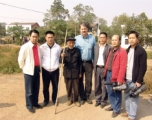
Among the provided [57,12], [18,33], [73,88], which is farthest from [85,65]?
[57,12]

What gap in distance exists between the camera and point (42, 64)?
4277 mm

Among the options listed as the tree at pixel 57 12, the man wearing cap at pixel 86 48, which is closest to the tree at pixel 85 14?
the tree at pixel 57 12

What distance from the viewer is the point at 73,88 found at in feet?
15.1

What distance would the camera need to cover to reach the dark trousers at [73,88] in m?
4.52

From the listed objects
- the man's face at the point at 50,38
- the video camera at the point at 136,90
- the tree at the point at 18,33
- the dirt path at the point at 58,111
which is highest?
the tree at the point at 18,33

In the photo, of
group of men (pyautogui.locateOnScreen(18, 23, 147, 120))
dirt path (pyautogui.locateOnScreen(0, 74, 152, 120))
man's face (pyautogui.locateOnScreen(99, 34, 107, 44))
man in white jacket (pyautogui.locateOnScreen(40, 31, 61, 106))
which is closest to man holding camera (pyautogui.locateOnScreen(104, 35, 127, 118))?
group of men (pyautogui.locateOnScreen(18, 23, 147, 120))

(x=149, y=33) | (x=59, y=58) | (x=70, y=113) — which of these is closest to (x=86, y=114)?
(x=70, y=113)

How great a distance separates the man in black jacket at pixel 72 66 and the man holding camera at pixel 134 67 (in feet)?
4.06

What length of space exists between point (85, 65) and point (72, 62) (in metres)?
0.36

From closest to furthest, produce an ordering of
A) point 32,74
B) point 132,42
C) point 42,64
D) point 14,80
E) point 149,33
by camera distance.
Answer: point 132,42 → point 32,74 → point 42,64 → point 14,80 → point 149,33

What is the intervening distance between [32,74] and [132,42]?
7.16 feet

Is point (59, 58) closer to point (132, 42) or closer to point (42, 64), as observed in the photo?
point (42, 64)

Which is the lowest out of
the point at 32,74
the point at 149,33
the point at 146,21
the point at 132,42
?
the point at 32,74

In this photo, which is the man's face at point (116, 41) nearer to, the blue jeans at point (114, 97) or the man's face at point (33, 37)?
the blue jeans at point (114, 97)
